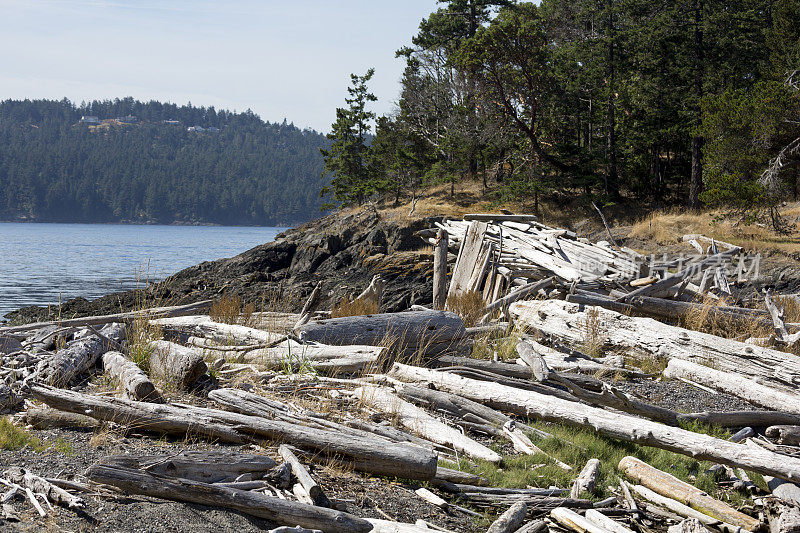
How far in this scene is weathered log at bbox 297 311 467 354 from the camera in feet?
23.2

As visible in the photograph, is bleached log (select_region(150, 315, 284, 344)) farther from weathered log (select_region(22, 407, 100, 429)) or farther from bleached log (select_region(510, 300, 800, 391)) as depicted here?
bleached log (select_region(510, 300, 800, 391))

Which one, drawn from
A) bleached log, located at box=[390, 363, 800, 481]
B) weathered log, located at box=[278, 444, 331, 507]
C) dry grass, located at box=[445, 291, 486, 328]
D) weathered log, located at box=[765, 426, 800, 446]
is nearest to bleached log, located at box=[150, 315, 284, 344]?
bleached log, located at box=[390, 363, 800, 481]

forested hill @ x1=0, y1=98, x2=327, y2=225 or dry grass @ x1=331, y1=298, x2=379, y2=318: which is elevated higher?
forested hill @ x1=0, y1=98, x2=327, y2=225

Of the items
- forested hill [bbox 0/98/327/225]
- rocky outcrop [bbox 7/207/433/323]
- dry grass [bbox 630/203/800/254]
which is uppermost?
forested hill [bbox 0/98/327/225]

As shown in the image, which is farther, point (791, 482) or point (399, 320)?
point (399, 320)

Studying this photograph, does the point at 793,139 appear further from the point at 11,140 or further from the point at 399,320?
the point at 11,140

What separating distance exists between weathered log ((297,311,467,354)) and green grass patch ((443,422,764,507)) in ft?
7.46

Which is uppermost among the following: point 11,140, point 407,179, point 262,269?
point 11,140

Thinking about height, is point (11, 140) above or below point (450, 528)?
above

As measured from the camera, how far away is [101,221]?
14775 centimetres

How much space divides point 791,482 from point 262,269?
26773mm

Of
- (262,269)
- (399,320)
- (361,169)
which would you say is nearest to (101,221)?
(361,169)

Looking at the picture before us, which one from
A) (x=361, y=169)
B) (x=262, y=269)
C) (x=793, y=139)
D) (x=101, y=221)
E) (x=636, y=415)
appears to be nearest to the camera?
(x=636, y=415)

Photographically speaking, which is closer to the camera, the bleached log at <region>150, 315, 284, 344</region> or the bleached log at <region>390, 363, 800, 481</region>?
the bleached log at <region>390, 363, 800, 481</region>
